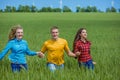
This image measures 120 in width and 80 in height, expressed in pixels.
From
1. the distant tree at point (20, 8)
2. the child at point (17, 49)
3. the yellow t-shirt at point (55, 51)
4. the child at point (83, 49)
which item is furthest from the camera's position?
the distant tree at point (20, 8)

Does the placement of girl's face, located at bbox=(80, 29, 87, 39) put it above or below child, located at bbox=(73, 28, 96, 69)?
above

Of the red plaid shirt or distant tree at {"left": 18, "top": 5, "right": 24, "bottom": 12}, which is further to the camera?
distant tree at {"left": 18, "top": 5, "right": 24, "bottom": 12}

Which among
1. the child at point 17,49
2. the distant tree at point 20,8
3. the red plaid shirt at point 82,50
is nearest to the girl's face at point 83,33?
the red plaid shirt at point 82,50

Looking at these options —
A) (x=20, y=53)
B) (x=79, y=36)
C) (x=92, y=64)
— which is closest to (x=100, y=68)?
(x=92, y=64)

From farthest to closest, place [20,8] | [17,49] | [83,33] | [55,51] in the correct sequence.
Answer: [20,8]
[83,33]
[55,51]
[17,49]

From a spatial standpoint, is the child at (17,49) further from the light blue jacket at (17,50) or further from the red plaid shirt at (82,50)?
the red plaid shirt at (82,50)

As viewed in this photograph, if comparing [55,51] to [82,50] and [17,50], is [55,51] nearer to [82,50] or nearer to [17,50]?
[82,50]

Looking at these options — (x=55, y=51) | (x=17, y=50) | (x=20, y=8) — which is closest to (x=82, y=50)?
(x=55, y=51)

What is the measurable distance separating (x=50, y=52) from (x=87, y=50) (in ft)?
2.50

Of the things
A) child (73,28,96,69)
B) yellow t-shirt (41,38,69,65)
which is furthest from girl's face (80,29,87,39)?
yellow t-shirt (41,38,69,65)

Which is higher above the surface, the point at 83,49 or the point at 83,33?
the point at 83,33

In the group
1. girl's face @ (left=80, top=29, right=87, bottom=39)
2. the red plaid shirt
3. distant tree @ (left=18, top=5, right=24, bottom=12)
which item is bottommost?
distant tree @ (left=18, top=5, right=24, bottom=12)

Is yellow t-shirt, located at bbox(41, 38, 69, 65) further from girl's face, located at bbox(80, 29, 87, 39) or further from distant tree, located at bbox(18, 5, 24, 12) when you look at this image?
distant tree, located at bbox(18, 5, 24, 12)

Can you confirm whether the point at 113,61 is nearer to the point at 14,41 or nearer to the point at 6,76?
the point at 14,41
